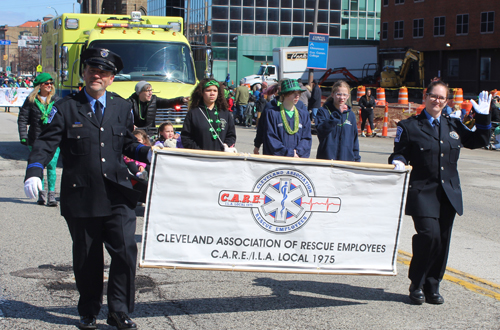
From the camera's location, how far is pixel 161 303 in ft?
15.8

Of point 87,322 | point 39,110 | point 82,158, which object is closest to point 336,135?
point 82,158

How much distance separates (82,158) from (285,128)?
2.94m

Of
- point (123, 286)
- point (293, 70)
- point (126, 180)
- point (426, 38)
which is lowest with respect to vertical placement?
point (123, 286)

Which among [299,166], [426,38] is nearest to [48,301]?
[299,166]

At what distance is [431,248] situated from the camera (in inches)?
188

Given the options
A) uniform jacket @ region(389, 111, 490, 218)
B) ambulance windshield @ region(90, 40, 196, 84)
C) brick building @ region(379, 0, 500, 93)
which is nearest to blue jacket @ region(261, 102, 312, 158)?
uniform jacket @ region(389, 111, 490, 218)

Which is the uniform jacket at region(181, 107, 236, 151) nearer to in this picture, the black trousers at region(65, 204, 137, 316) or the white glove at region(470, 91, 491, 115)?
the black trousers at region(65, 204, 137, 316)

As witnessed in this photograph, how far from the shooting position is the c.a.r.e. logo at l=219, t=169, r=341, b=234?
14.7ft

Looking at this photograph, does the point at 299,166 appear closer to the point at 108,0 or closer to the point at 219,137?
the point at 219,137

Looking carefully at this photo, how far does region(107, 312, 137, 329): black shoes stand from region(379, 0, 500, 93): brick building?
46631 millimetres

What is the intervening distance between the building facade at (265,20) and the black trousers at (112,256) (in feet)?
199

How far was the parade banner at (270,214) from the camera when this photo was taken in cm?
438

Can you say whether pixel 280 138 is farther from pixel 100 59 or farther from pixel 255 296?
pixel 100 59

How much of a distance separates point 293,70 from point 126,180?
40.0 meters
